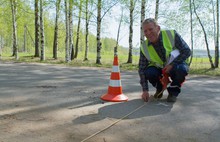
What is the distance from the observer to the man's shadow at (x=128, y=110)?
3.26m

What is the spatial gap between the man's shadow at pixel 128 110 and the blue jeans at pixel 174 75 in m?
0.28

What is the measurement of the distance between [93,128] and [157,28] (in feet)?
6.19

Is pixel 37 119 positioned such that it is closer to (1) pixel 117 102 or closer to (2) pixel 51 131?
(2) pixel 51 131

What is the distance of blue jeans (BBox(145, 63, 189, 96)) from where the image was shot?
160 inches

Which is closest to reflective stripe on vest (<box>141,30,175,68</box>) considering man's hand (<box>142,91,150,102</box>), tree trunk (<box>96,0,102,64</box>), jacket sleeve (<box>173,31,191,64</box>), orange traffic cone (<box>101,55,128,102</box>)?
jacket sleeve (<box>173,31,191,64</box>)

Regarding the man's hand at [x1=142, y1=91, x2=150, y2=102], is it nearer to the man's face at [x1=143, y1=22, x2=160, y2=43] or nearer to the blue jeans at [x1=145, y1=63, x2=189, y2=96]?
the blue jeans at [x1=145, y1=63, x2=189, y2=96]

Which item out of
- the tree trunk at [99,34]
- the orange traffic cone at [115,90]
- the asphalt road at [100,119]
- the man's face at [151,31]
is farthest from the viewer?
the tree trunk at [99,34]

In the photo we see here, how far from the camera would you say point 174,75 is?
414 cm

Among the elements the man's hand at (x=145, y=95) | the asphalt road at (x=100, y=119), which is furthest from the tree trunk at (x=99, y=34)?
the man's hand at (x=145, y=95)

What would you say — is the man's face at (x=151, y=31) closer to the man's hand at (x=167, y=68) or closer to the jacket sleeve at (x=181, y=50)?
the jacket sleeve at (x=181, y=50)

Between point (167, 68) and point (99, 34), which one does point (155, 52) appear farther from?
point (99, 34)

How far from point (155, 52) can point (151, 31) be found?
38 centimetres

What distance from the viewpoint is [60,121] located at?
306 cm

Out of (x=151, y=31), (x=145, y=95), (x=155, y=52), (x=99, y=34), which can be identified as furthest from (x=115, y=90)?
(x=99, y=34)
